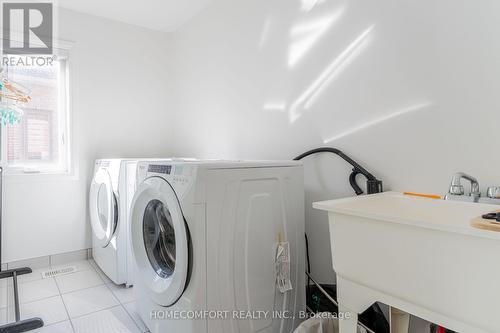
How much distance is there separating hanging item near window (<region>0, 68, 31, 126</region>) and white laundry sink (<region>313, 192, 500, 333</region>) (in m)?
2.78

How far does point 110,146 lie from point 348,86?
2439mm

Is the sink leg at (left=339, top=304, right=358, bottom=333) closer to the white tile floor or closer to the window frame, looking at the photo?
Result: the white tile floor

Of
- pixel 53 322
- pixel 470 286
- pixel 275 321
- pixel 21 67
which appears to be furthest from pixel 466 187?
pixel 21 67

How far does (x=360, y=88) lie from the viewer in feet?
5.07

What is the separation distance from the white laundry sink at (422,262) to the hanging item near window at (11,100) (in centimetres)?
278

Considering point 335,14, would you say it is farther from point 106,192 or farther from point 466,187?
point 106,192

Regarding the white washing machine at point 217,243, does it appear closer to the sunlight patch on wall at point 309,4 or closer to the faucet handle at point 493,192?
the faucet handle at point 493,192

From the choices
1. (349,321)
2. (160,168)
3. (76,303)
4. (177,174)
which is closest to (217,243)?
(177,174)

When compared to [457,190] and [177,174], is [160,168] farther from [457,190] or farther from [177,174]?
[457,190]

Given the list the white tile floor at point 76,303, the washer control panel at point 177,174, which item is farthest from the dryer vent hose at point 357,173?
the white tile floor at point 76,303

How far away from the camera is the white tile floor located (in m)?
1.72

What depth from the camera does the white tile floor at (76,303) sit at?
1.72 m

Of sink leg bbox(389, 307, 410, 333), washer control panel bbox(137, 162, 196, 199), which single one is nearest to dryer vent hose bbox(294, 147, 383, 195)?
sink leg bbox(389, 307, 410, 333)

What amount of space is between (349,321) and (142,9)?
3054mm
